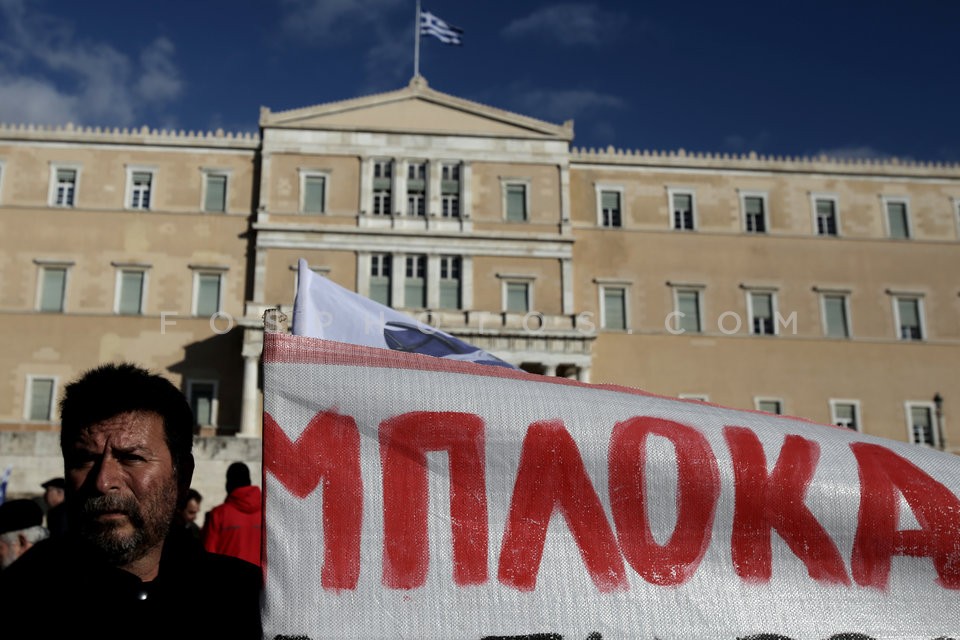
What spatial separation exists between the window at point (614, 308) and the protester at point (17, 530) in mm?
25575

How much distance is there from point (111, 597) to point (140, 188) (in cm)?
3003

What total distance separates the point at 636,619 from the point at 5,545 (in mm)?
3512

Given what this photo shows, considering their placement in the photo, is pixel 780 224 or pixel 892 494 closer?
pixel 892 494

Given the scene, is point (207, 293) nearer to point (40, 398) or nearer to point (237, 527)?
point (40, 398)

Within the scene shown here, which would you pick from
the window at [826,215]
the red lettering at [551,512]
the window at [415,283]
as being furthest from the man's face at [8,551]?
the window at [826,215]

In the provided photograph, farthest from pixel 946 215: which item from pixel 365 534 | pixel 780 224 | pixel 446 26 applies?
pixel 365 534

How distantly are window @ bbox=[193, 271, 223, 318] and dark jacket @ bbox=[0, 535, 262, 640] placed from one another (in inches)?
1075

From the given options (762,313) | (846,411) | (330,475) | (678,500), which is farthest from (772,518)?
(846,411)

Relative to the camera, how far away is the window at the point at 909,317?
102 feet

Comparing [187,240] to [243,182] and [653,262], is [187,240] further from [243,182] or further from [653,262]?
[653,262]

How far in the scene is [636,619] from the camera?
304cm

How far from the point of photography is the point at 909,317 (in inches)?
1230

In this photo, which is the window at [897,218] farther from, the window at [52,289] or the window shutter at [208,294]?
the window at [52,289]

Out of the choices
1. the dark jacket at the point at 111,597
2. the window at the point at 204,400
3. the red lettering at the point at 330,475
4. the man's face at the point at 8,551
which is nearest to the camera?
the dark jacket at the point at 111,597
